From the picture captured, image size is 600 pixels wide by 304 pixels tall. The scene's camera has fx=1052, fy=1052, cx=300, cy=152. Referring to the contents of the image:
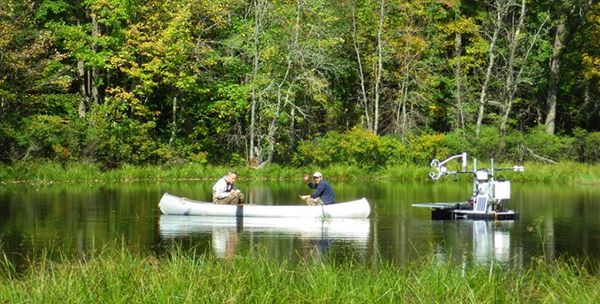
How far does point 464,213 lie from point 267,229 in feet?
19.2

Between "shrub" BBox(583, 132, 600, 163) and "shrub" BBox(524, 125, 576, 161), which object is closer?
"shrub" BBox(583, 132, 600, 163)

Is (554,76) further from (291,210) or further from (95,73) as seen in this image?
(291,210)

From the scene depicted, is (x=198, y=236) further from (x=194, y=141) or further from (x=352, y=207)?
(x=194, y=141)

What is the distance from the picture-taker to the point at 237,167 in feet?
158

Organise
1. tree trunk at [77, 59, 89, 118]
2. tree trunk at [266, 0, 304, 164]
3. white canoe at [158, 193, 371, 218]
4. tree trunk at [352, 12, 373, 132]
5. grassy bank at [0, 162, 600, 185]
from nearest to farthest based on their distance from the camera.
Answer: white canoe at [158, 193, 371, 218]
grassy bank at [0, 162, 600, 185]
tree trunk at [77, 59, 89, 118]
tree trunk at [266, 0, 304, 164]
tree trunk at [352, 12, 373, 132]

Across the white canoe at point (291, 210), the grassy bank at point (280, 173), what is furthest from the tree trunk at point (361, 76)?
the white canoe at point (291, 210)

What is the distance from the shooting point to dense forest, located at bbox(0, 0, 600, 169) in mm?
45594

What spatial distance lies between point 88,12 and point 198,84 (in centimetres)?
602

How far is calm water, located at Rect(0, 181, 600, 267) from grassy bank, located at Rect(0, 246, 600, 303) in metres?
2.13

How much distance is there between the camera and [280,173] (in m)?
47.5

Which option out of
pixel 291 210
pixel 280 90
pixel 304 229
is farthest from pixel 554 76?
pixel 304 229

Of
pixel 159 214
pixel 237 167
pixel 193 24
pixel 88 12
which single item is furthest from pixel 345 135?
pixel 159 214

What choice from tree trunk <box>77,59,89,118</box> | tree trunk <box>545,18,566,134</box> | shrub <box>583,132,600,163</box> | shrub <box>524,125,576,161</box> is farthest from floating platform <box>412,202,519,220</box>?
tree trunk <box>545,18,566,134</box>

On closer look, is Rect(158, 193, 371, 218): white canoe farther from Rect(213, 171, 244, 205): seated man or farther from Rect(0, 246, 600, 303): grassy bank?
Rect(0, 246, 600, 303): grassy bank
